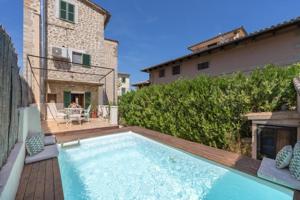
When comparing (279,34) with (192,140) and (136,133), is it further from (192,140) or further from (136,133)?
(136,133)

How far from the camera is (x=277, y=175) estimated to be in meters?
3.75

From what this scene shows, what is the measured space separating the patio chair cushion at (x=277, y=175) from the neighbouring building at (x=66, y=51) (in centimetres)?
1074

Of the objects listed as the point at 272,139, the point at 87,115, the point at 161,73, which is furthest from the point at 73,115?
the point at 161,73

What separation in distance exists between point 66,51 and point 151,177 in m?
12.4

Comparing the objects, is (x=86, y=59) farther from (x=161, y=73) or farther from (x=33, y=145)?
(x=33, y=145)

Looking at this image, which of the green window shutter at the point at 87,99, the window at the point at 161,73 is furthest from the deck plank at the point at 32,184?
the window at the point at 161,73

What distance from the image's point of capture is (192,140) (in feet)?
24.6

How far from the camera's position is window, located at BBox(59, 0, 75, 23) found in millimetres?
13625

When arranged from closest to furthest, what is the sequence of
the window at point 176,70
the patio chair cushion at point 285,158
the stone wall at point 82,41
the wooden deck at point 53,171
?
1. the wooden deck at point 53,171
2. the patio chair cushion at point 285,158
3. the stone wall at point 82,41
4. the window at point 176,70

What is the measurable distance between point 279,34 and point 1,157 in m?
12.6

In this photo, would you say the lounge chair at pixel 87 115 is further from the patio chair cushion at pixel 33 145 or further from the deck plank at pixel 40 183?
the deck plank at pixel 40 183

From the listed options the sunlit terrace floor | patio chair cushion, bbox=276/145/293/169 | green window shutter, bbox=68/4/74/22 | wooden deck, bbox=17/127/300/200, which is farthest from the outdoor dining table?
patio chair cushion, bbox=276/145/293/169

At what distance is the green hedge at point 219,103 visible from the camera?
5426mm

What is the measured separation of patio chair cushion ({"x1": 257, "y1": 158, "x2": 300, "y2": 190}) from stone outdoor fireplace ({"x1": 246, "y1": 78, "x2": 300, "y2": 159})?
0.91 m
